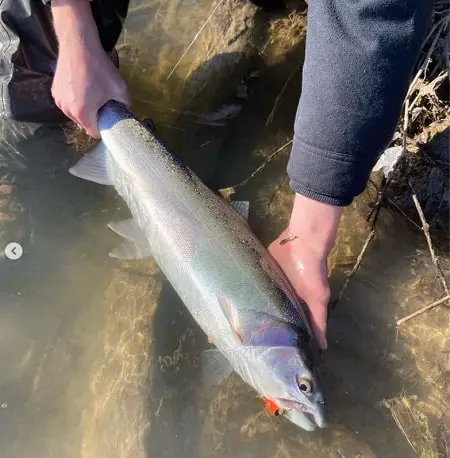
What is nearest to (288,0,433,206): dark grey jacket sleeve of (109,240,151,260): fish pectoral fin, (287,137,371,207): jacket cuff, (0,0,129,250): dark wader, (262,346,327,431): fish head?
(287,137,371,207): jacket cuff

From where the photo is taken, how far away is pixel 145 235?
245 cm

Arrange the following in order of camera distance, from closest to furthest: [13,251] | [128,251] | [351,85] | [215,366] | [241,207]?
1. [351,85]
2. [215,366]
3. [241,207]
4. [128,251]
5. [13,251]

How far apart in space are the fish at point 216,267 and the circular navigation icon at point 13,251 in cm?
49

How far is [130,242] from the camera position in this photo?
2.71 m

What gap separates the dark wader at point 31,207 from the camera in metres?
2.46

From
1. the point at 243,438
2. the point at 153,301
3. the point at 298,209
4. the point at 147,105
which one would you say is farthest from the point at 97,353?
the point at 147,105

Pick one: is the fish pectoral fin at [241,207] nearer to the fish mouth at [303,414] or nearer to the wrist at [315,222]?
the wrist at [315,222]

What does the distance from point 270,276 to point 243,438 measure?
666mm

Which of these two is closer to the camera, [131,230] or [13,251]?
[131,230]

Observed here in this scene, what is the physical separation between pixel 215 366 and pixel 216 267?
0.39 meters

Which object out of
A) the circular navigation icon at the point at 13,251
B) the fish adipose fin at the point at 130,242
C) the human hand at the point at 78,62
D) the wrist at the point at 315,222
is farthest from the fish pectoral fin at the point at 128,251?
the wrist at the point at 315,222

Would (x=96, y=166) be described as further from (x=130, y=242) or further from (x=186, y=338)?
(x=186, y=338)

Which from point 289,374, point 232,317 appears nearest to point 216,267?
point 232,317

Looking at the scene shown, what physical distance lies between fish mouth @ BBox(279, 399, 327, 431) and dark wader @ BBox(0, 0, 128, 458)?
89cm
